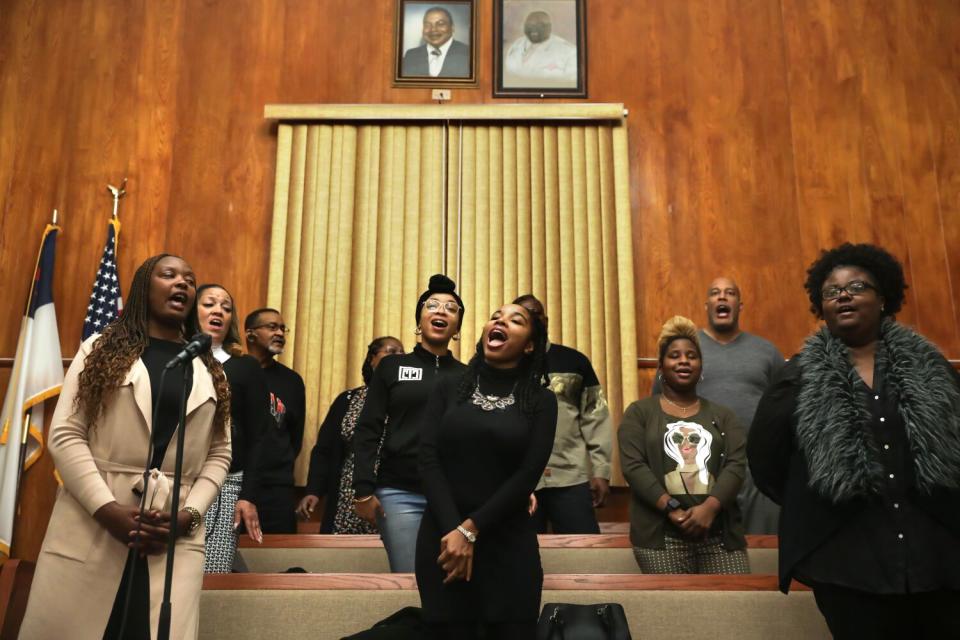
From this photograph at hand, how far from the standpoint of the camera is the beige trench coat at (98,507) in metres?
2.15

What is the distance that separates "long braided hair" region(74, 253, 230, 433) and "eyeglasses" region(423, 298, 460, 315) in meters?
1.12

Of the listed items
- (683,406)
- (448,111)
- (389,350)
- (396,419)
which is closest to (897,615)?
(683,406)

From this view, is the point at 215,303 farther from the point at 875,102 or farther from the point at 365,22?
the point at 875,102

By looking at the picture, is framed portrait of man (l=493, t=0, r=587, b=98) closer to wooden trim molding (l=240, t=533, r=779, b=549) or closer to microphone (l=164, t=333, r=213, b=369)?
→ wooden trim molding (l=240, t=533, r=779, b=549)

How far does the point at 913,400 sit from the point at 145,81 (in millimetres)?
5747

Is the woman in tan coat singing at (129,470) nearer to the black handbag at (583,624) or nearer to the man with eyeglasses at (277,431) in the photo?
the black handbag at (583,624)

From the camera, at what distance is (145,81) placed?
6.55 meters

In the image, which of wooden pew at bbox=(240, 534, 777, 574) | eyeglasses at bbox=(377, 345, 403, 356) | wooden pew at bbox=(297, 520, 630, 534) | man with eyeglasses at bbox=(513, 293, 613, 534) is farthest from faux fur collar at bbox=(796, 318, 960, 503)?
eyeglasses at bbox=(377, 345, 403, 356)

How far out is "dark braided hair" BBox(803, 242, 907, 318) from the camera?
2.52 m

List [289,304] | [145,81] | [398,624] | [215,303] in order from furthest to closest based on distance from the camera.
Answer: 1. [145,81]
2. [289,304]
3. [215,303]
4. [398,624]

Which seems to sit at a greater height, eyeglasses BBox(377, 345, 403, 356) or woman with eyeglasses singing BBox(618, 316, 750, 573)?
eyeglasses BBox(377, 345, 403, 356)

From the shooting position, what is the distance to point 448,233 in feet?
20.6

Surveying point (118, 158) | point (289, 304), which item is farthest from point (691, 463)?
point (118, 158)

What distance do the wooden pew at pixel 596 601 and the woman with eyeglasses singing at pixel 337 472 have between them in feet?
3.95
